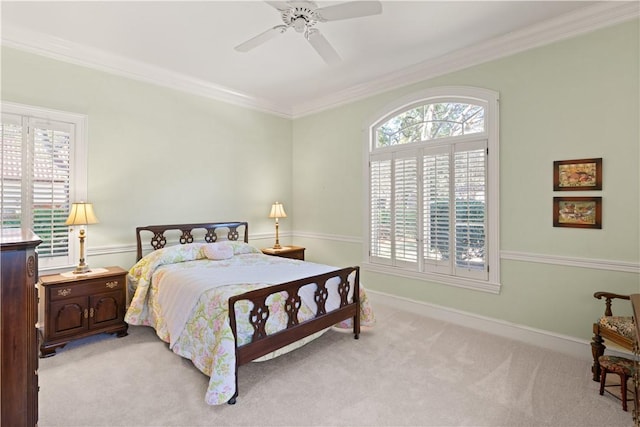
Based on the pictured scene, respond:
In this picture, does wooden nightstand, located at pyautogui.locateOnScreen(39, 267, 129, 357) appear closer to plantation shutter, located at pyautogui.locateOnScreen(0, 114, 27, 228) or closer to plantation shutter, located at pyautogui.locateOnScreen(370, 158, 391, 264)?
plantation shutter, located at pyautogui.locateOnScreen(0, 114, 27, 228)

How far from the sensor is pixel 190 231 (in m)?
4.41

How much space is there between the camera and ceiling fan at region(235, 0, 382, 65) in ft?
7.31

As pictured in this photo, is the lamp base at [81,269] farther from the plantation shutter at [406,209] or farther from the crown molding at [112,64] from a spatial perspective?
the plantation shutter at [406,209]

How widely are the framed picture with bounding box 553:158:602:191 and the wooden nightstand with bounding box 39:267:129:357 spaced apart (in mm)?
4608

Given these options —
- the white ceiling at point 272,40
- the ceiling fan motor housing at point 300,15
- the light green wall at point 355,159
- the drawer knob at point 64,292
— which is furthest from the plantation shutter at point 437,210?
the drawer knob at point 64,292

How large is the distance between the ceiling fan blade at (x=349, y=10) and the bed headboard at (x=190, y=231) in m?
3.16

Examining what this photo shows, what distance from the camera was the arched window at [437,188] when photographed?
11.5 feet

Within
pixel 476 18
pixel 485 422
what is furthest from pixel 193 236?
pixel 476 18

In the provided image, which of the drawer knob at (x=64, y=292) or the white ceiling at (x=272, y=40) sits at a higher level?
the white ceiling at (x=272, y=40)

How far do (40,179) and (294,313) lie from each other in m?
3.04

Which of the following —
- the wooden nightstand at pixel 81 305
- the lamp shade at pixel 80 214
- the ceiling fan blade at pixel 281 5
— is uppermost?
the ceiling fan blade at pixel 281 5

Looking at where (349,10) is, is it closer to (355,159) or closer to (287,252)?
(355,159)

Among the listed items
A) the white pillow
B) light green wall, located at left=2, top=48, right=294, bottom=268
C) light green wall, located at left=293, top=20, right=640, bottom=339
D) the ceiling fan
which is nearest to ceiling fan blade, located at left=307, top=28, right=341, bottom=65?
the ceiling fan

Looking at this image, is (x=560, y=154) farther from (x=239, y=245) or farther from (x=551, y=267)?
(x=239, y=245)
